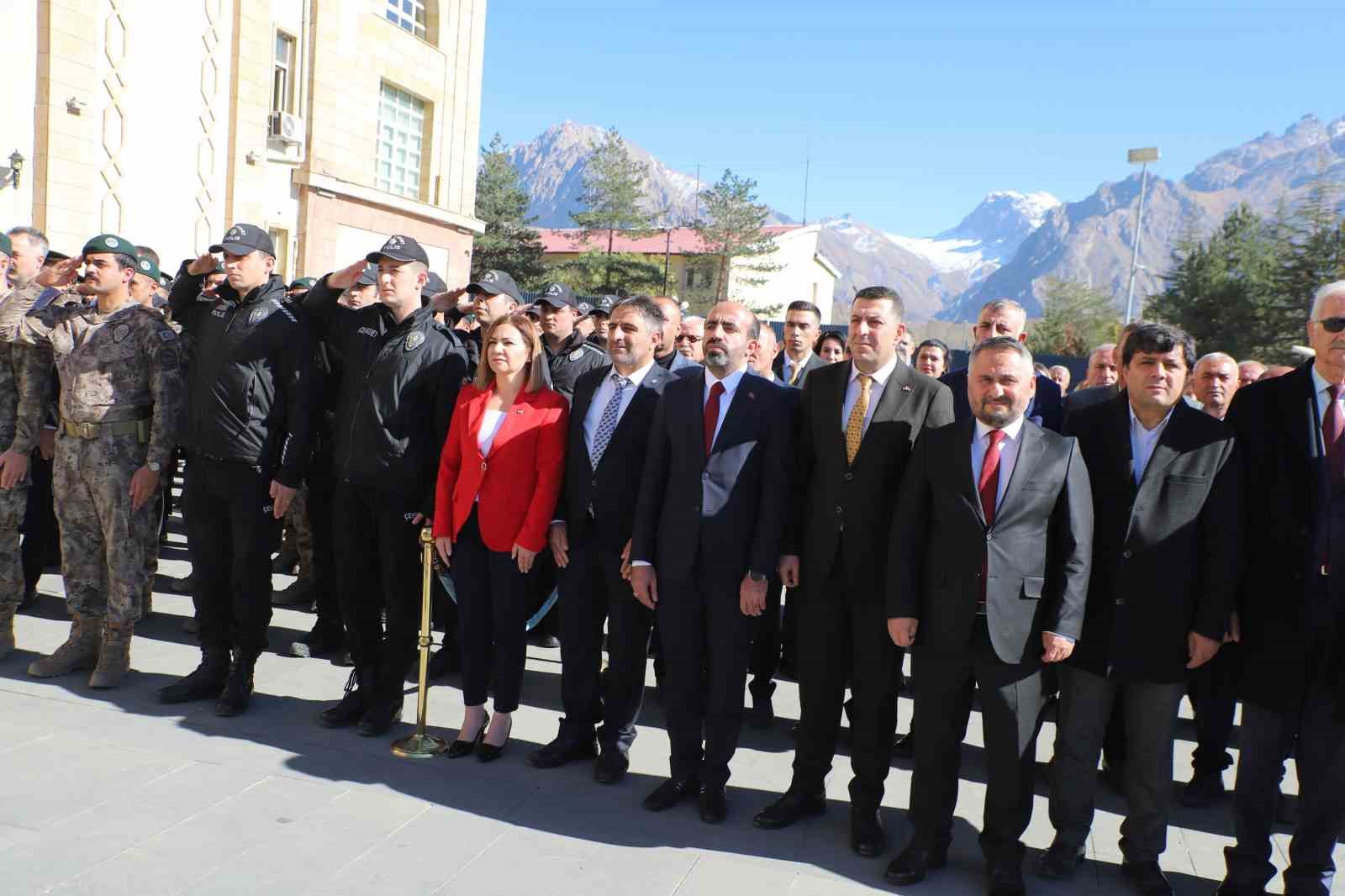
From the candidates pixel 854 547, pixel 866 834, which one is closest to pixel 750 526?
pixel 854 547

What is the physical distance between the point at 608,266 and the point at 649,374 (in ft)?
139

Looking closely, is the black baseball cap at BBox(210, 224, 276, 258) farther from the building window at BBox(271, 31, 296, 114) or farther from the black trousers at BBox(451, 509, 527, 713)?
the building window at BBox(271, 31, 296, 114)

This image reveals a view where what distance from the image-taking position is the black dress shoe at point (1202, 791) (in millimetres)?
4758

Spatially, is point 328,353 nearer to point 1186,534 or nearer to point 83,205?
point 1186,534

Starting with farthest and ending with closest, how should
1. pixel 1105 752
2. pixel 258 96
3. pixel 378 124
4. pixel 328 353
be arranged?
pixel 378 124 → pixel 258 96 → pixel 328 353 → pixel 1105 752

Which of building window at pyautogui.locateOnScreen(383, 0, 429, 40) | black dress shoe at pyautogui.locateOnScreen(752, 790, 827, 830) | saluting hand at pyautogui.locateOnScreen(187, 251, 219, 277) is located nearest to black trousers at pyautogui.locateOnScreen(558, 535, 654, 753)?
black dress shoe at pyautogui.locateOnScreen(752, 790, 827, 830)

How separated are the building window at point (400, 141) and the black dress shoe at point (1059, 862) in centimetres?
2255

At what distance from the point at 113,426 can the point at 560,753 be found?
9.55 feet

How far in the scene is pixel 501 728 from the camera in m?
4.77

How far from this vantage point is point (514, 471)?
15.0 feet

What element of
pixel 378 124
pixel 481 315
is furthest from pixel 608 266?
pixel 481 315

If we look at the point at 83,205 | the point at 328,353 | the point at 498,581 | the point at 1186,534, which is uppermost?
the point at 83,205

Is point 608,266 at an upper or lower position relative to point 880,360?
upper

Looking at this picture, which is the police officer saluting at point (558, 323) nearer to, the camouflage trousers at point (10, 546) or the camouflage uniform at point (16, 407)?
the camouflage uniform at point (16, 407)
